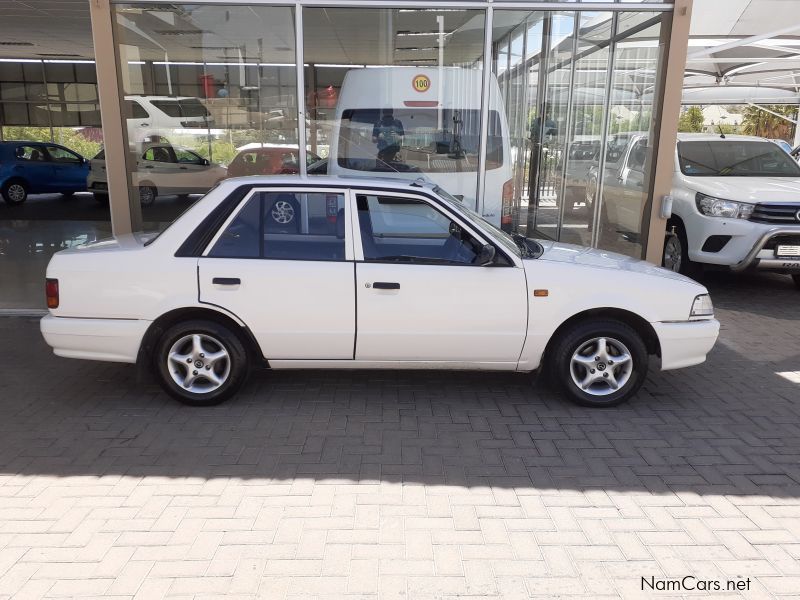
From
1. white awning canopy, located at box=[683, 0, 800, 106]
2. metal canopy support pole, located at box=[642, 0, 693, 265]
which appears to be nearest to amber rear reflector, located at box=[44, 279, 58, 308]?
metal canopy support pole, located at box=[642, 0, 693, 265]

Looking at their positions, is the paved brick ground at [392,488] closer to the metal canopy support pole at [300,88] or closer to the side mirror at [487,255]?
the side mirror at [487,255]

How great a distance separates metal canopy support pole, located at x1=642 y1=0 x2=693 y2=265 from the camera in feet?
22.2

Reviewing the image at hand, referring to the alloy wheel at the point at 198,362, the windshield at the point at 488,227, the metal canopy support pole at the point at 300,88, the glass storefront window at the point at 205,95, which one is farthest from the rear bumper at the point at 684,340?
the glass storefront window at the point at 205,95

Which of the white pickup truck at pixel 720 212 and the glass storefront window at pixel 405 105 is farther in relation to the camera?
the white pickup truck at pixel 720 212

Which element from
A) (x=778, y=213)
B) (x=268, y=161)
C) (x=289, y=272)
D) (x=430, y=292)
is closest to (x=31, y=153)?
(x=268, y=161)

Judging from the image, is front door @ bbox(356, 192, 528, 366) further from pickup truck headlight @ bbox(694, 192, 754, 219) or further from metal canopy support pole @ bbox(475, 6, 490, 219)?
pickup truck headlight @ bbox(694, 192, 754, 219)

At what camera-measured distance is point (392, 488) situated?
364 centimetres

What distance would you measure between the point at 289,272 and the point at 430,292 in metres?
0.99

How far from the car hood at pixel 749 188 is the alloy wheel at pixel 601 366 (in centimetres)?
455

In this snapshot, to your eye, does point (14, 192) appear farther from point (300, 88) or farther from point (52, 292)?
point (52, 292)

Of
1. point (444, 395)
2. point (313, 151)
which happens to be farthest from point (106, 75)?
point (444, 395)

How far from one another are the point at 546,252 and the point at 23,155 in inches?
672

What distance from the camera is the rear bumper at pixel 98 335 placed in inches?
177

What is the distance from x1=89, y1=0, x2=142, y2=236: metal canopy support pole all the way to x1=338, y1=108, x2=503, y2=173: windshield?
2.42 m
